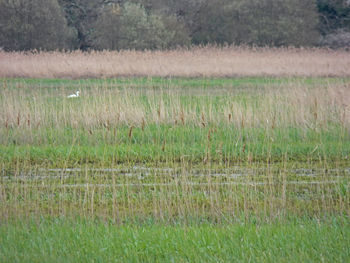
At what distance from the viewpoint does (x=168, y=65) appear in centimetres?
2211

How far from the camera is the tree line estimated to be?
3109 cm

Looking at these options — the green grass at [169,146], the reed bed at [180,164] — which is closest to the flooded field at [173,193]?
the reed bed at [180,164]

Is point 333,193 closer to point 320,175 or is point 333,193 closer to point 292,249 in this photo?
point 320,175

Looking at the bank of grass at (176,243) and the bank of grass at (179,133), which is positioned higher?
the bank of grass at (176,243)

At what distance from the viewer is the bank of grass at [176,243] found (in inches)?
191

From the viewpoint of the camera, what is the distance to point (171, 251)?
4.98 m

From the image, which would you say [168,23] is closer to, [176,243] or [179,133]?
[179,133]

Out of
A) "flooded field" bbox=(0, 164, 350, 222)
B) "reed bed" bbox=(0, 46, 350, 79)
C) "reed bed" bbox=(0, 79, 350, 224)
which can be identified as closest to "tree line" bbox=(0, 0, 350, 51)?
"reed bed" bbox=(0, 46, 350, 79)

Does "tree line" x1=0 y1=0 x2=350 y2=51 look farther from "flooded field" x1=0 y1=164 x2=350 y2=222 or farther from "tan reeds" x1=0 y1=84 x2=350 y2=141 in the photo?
"flooded field" x1=0 y1=164 x2=350 y2=222

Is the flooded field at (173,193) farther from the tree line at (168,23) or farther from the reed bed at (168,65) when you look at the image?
the tree line at (168,23)

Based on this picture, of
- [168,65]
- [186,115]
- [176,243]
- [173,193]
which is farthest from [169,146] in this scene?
[168,65]

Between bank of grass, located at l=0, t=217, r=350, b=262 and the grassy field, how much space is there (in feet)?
0.04

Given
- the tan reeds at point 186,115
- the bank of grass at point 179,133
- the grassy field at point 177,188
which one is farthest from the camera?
the tan reeds at point 186,115

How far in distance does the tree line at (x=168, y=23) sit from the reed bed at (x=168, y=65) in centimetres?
585
